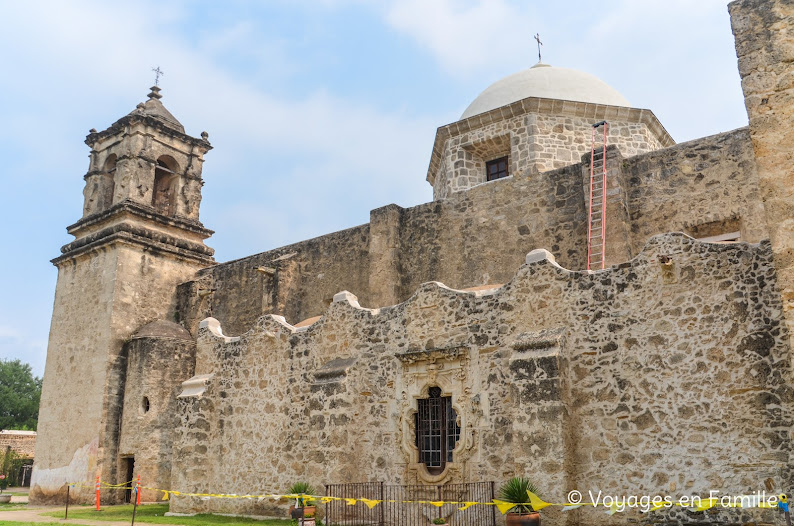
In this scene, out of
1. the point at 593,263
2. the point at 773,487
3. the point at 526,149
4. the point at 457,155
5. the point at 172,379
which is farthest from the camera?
the point at 172,379

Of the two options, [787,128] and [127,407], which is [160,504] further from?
[787,128]

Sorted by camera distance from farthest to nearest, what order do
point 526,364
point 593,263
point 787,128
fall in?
point 593,263 → point 526,364 → point 787,128

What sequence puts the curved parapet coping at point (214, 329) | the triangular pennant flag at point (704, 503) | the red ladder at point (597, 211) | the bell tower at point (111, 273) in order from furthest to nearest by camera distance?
the bell tower at point (111, 273) < the curved parapet coping at point (214, 329) < the red ladder at point (597, 211) < the triangular pennant flag at point (704, 503)

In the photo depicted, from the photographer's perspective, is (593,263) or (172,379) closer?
(593,263)

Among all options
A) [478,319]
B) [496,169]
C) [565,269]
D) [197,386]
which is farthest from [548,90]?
[197,386]

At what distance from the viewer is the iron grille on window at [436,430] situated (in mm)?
10352

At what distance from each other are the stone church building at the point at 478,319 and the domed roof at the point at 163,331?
12 centimetres

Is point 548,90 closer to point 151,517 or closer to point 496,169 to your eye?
point 496,169

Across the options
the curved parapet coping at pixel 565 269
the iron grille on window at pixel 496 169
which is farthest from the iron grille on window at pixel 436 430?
the iron grille on window at pixel 496 169

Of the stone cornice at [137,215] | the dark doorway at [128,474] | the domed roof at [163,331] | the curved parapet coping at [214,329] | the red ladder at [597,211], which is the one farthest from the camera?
the stone cornice at [137,215]

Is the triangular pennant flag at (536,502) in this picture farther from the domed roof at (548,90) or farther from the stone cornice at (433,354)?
the domed roof at (548,90)

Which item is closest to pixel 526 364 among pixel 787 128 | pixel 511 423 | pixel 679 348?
pixel 511 423

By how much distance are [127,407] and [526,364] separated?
39.5 feet

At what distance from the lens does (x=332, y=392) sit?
11.4 metres
